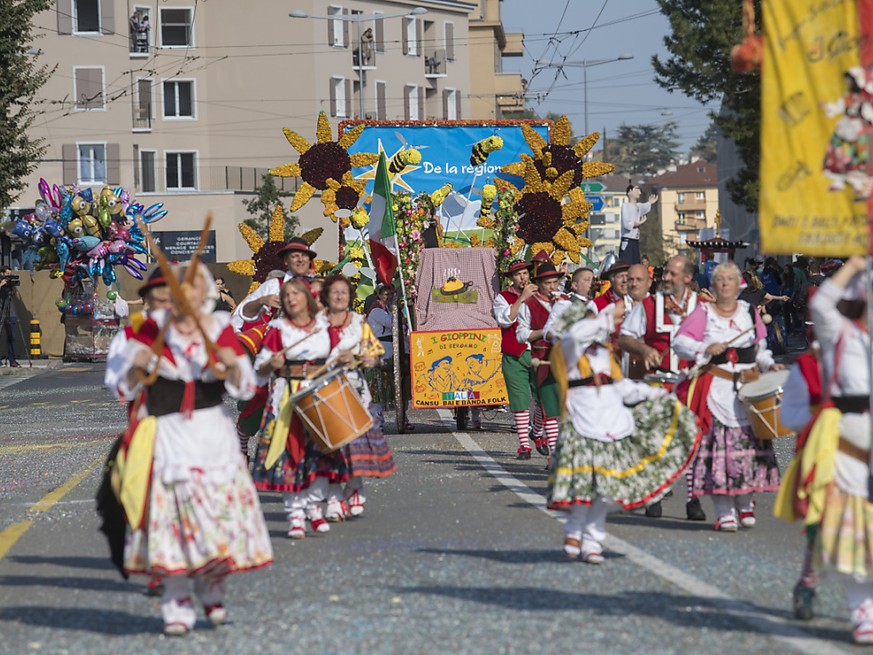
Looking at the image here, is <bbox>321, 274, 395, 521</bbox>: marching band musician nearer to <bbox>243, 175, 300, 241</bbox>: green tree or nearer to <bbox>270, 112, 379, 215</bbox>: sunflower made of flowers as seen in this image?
<bbox>270, 112, 379, 215</bbox>: sunflower made of flowers

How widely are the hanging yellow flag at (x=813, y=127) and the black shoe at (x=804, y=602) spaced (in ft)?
5.02

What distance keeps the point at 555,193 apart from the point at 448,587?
12.1 metres

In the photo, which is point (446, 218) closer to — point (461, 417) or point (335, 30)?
point (461, 417)

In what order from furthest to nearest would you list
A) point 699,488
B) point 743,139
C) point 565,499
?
point 743,139 → point 699,488 → point 565,499

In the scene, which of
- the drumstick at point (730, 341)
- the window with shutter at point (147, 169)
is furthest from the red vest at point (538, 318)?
the window with shutter at point (147, 169)

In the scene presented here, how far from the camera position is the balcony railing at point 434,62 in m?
77.1

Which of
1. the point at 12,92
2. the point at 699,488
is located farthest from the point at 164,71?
the point at 699,488

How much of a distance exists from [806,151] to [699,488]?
4.32m

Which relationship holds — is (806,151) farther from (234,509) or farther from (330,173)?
(330,173)

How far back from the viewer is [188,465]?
7789 millimetres

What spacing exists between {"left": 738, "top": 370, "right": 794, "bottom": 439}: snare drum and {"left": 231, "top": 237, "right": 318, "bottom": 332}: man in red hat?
3983 millimetres

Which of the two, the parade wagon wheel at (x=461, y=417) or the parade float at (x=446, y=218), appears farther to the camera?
the parade wagon wheel at (x=461, y=417)

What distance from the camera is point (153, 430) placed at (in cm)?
791

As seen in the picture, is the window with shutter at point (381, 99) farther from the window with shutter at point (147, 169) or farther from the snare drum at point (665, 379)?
the snare drum at point (665, 379)
